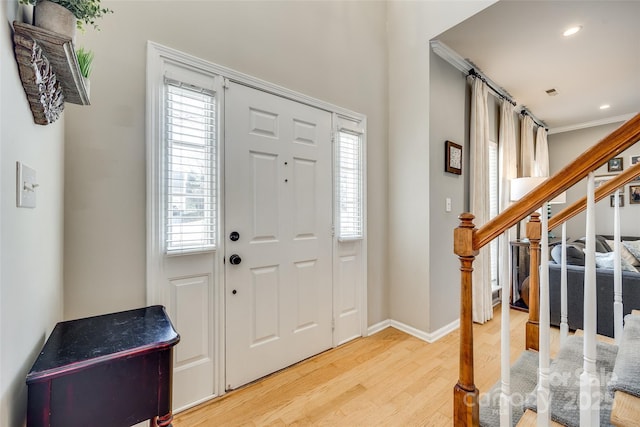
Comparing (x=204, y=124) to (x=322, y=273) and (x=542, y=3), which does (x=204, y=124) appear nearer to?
(x=322, y=273)

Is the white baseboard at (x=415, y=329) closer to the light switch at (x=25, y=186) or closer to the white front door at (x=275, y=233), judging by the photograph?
the white front door at (x=275, y=233)

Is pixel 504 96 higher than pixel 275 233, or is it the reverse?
pixel 504 96

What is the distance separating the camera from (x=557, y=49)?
Result: 2.68 m

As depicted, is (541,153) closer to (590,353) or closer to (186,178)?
(590,353)

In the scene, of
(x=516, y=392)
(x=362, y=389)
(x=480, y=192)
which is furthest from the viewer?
(x=480, y=192)

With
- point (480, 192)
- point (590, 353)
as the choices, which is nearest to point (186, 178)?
point (590, 353)

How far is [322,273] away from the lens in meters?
2.33

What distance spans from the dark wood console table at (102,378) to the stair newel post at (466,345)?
1.16 meters

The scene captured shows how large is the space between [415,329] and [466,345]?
1576 millimetres

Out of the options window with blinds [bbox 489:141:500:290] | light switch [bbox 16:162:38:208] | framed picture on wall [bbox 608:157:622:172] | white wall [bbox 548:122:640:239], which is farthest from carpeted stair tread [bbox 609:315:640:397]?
framed picture on wall [bbox 608:157:622:172]

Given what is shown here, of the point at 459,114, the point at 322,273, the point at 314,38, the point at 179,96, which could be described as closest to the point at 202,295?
the point at 322,273

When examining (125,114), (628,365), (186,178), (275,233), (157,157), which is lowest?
(628,365)

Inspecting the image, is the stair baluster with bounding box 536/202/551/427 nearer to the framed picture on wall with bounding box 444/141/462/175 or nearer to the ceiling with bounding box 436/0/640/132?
the framed picture on wall with bounding box 444/141/462/175

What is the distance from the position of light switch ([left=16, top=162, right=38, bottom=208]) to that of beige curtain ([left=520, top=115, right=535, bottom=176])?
503 cm
